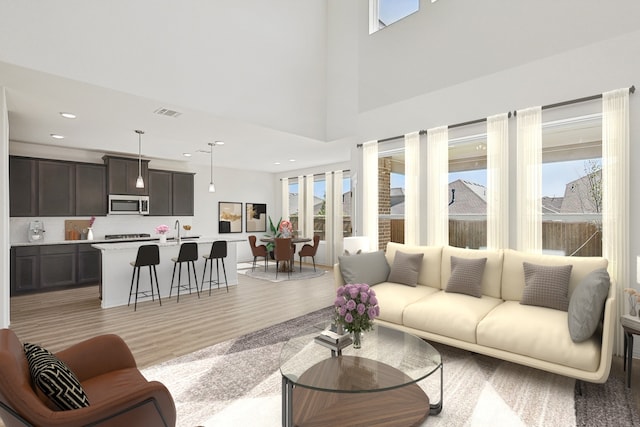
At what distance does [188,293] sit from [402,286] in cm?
404

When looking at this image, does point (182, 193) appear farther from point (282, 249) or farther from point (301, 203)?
point (301, 203)

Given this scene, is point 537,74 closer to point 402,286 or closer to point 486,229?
point 486,229

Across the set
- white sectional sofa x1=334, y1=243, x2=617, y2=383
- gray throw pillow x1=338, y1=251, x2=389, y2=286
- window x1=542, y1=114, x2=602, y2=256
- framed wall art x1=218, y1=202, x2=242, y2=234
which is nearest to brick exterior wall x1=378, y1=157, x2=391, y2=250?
white sectional sofa x1=334, y1=243, x2=617, y2=383

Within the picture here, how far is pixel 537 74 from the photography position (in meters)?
3.80

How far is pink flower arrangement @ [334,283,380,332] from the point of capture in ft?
8.07

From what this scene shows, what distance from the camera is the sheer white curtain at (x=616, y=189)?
3.22 meters

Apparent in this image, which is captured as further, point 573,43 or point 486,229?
point 486,229

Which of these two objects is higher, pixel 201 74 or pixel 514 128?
pixel 201 74

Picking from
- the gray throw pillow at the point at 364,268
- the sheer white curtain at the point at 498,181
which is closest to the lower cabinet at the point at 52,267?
the gray throw pillow at the point at 364,268

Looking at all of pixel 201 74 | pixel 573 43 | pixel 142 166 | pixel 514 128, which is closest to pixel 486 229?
pixel 514 128

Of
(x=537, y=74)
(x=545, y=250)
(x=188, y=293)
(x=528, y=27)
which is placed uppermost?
(x=528, y=27)

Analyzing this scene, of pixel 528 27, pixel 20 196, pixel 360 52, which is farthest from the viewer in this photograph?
pixel 20 196

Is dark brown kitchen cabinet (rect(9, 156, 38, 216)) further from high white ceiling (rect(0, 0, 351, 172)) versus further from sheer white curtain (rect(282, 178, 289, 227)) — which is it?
sheer white curtain (rect(282, 178, 289, 227))

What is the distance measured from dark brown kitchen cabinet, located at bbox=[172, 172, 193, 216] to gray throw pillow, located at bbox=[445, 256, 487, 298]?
682cm
